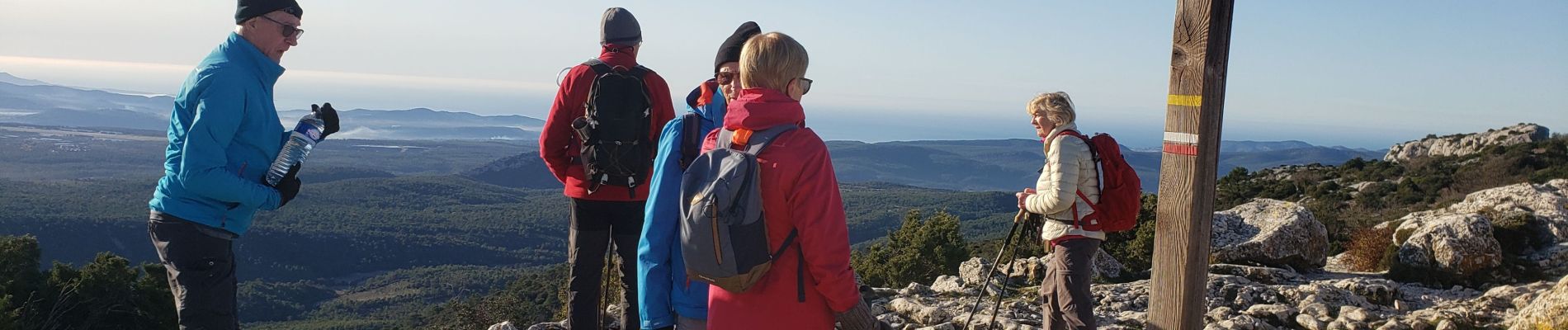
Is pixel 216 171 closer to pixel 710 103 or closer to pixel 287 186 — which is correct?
pixel 287 186

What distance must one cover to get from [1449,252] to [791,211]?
7913mm

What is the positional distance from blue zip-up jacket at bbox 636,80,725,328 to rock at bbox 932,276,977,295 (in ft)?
15.8

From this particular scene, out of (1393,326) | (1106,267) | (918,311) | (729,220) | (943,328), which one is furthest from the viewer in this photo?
(1106,267)

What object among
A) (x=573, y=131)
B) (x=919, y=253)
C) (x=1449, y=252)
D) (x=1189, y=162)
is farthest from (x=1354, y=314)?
(x=919, y=253)

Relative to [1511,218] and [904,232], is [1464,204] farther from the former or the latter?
[904,232]

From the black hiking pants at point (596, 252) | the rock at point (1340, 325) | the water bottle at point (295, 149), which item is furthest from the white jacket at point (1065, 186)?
the water bottle at point (295, 149)

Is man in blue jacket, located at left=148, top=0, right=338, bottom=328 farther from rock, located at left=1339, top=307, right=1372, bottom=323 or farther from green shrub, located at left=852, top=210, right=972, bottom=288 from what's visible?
green shrub, located at left=852, top=210, right=972, bottom=288

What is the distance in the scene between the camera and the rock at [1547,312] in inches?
195

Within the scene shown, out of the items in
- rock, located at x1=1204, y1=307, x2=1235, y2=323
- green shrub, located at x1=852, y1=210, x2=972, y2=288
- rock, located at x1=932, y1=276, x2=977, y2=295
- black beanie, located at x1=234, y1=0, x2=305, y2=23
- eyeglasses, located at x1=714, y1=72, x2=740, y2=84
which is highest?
black beanie, located at x1=234, y1=0, x2=305, y2=23

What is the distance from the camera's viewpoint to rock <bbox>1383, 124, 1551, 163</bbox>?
96.2 feet

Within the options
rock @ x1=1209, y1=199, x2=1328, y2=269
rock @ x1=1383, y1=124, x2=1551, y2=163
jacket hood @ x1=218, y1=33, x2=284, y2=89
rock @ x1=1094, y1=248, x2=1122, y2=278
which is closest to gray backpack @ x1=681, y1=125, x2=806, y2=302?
jacket hood @ x1=218, y1=33, x2=284, y2=89

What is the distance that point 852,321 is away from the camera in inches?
108

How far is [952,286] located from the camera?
8000mm

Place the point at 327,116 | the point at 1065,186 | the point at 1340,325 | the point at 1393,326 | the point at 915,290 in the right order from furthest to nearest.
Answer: the point at 915,290 → the point at 1340,325 → the point at 1393,326 → the point at 1065,186 → the point at 327,116
